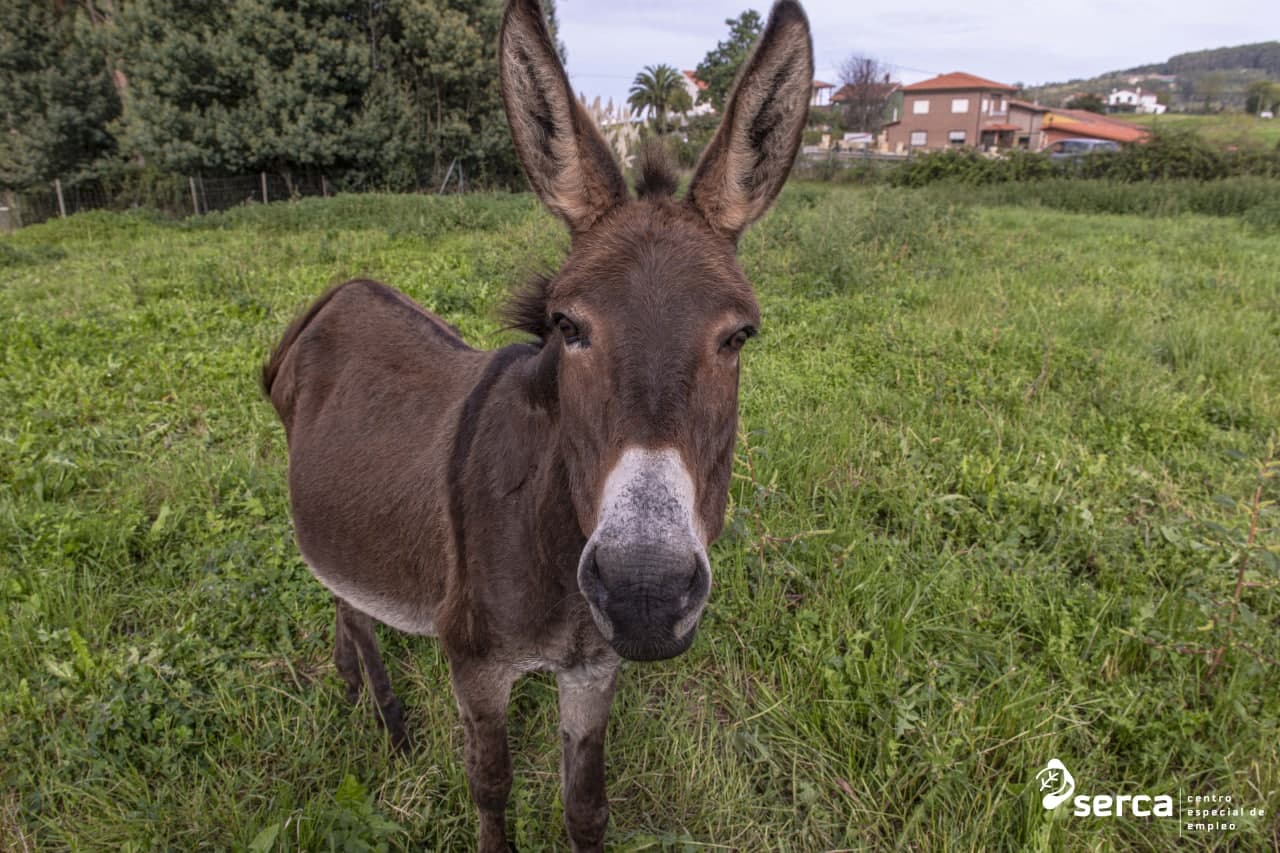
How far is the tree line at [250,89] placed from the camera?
58.6ft

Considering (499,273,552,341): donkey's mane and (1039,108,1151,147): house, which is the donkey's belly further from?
(1039,108,1151,147): house

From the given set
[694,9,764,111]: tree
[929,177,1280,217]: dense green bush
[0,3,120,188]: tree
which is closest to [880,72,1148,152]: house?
[694,9,764,111]: tree

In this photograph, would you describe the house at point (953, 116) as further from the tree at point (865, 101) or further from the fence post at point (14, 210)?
the fence post at point (14, 210)

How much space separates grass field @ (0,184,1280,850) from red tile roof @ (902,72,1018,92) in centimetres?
6331

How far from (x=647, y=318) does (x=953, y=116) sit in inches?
2707

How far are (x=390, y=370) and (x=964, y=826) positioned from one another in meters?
2.53

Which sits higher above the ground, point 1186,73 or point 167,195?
point 1186,73

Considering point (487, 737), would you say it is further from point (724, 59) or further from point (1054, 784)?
point (724, 59)

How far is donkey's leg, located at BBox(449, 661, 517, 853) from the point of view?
1905 millimetres

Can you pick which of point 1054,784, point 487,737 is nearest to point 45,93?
point 487,737

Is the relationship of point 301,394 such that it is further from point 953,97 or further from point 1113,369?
point 953,97

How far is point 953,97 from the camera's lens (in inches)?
2283

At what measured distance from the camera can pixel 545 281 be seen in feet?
5.97

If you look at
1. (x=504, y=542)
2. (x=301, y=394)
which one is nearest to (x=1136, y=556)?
(x=504, y=542)
